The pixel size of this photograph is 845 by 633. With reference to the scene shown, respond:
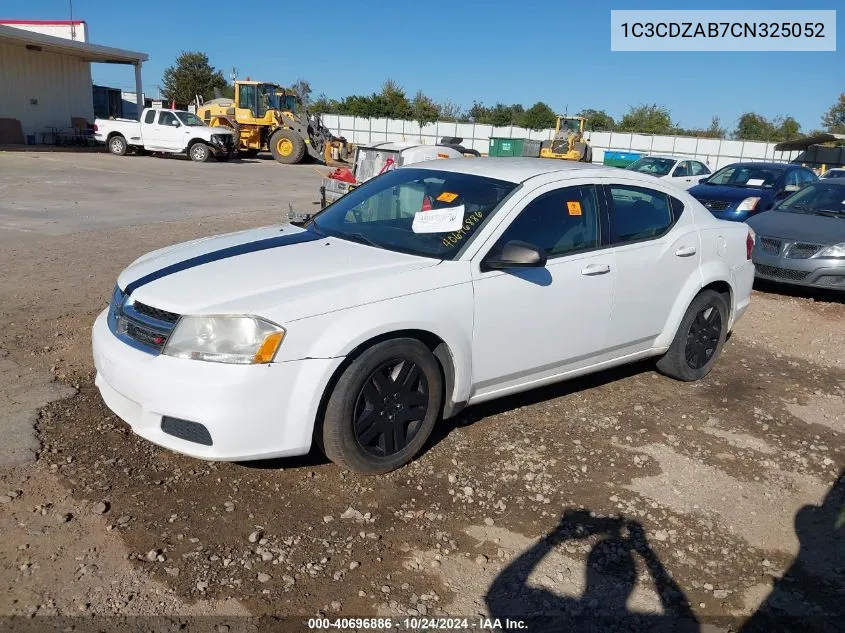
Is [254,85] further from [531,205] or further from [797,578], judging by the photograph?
[797,578]

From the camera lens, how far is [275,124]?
28.9 meters

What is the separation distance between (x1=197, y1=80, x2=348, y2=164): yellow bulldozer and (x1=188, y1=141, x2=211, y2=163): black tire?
1.89 metres

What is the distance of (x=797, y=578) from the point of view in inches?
119

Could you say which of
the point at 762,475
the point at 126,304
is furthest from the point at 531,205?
the point at 126,304

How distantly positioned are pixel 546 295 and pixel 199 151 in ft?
82.2

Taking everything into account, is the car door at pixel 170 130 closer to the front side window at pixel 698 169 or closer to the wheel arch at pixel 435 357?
the front side window at pixel 698 169

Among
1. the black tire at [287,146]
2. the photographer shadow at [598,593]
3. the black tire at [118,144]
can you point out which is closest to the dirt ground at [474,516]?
the photographer shadow at [598,593]

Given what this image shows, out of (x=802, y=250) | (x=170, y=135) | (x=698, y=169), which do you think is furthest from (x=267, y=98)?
(x=802, y=250)

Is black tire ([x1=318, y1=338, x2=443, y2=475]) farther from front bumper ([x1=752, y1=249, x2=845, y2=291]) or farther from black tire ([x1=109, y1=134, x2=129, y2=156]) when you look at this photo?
black tire ([x1=109, y1=134, x2=129, y2=156])

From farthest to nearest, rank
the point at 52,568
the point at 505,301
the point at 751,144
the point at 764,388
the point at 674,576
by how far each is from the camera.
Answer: the point at 751,144 < the point at 764,388 < the point at 505,301 < the point at 674,576 < the point at 52,568

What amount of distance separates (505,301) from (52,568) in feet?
8.18

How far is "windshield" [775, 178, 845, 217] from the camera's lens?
359 inches

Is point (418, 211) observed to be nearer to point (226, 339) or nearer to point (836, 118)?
point (226, 339)

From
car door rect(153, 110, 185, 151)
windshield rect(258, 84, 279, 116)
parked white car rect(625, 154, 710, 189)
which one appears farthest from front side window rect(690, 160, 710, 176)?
car door rect(153, 110, 185, 151)
